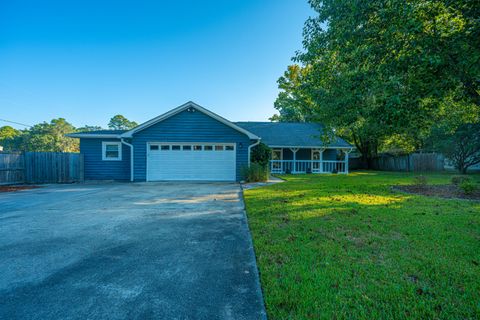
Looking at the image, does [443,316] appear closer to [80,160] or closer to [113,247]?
[113,247]

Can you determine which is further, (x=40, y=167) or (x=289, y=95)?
(x=289, y=95)

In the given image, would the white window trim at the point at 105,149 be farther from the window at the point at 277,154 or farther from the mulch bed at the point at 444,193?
the mulch bed at the point at 444,193

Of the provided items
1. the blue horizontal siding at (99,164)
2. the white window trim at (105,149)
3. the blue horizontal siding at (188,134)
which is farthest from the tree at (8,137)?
the blue horizontal siding at (188,134)

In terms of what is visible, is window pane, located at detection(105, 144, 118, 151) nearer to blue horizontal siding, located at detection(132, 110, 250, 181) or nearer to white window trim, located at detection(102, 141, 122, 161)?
white window trim, located at detection(102, 141, 122, 161)

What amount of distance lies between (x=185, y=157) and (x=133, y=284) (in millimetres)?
9875

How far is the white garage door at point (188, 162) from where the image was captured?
11664mm

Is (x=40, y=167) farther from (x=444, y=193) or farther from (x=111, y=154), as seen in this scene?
(x=444, y=193)

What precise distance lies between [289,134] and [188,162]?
410 inches

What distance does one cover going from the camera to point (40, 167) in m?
10.9

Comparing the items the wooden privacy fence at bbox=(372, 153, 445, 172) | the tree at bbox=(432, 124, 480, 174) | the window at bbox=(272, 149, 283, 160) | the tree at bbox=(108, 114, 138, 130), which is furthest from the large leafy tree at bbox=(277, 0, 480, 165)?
the tree at bbox=(108, 114, 138, 130)

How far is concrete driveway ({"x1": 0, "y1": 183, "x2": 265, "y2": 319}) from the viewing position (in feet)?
5.83

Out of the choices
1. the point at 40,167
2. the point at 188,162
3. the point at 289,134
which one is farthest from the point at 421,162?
the point at 40,167

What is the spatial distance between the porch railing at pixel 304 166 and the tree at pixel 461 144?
681 cm

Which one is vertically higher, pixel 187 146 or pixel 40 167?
pixel 187 146
